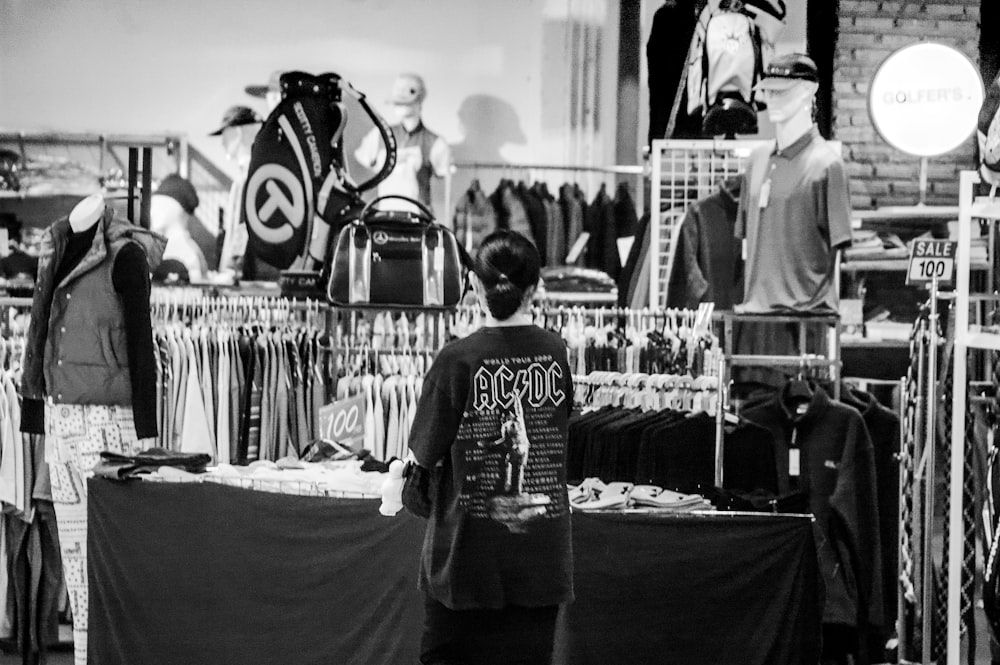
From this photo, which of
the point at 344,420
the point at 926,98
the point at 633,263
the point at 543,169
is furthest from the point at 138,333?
the point at 926,98

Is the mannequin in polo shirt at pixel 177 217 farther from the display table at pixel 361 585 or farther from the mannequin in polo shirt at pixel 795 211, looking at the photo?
the mannequin in polo shirt at pixel 795 211

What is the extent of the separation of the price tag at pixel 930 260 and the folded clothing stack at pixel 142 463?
2.62m

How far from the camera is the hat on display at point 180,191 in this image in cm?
736

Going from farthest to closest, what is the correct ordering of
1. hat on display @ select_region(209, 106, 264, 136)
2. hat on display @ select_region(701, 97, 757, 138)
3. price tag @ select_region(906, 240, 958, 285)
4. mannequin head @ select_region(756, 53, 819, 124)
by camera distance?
hat on display @ select_region(209, 106, 264, 136)
hat on display @ select_region(701, 97, 757, 138)
mannequin head @ select_region(756, 53, 819, 124)
price tag @ select_region(906, 240, 958, 285)

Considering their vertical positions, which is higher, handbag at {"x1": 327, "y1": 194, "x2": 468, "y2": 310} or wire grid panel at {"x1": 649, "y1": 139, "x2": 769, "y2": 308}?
wire grid panel at {"x1": 649, "y1": 139, "x2": 769, "y2": 308}

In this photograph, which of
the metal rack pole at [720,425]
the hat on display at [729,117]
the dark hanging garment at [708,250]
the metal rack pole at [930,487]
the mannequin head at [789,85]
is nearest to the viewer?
the metal rack pole at [720,425]

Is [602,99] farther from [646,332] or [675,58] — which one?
[646,332]

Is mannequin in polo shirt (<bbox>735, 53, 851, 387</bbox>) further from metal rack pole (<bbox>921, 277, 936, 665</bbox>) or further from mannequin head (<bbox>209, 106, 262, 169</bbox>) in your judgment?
mannequin head (<bbox>209, 106, 262, 169</bbox>)

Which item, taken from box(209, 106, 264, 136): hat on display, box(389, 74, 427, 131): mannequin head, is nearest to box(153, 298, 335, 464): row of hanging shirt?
box(209, 106, 264, 136): hat on display

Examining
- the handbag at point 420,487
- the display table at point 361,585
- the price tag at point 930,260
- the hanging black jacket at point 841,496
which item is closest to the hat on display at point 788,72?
the price tag at point 930,260

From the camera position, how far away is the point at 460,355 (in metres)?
2.93

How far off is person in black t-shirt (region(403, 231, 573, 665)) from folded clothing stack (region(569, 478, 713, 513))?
2.78 feet

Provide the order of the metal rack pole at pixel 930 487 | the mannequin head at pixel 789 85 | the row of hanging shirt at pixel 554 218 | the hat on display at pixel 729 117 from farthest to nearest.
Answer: the row of hanging shirt at pixel 554 218 < the hat on display at pixel 729 117 < the mannequin head at pixel 789 85 < the metal rack pole at pixel 930 487

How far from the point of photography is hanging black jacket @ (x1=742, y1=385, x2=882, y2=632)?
4648 millimetres
